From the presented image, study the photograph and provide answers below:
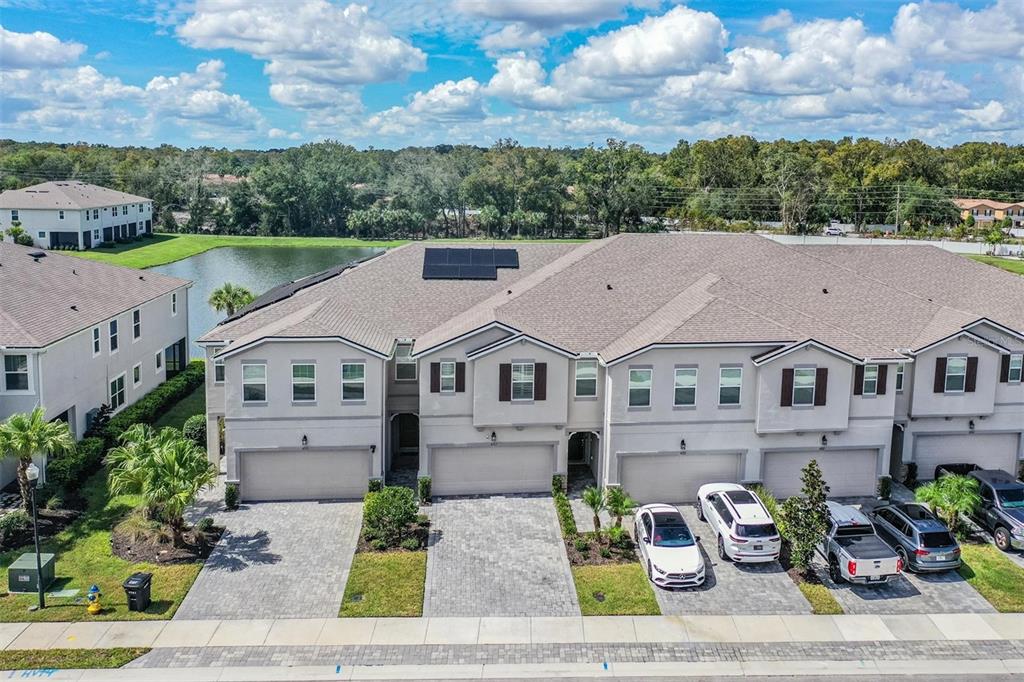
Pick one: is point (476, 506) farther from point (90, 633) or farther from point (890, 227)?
point (890, 227)

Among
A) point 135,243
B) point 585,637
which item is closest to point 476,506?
point 585,637

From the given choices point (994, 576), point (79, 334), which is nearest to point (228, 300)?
point (79, 334)

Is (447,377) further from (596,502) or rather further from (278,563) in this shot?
(278,563)

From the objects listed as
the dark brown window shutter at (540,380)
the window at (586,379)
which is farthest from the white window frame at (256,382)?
the window at (586,379)

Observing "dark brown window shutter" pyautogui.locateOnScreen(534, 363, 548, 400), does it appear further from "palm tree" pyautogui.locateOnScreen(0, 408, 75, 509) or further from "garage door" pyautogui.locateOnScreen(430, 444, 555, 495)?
"palm tree" pyautogui.locateOnScreen(0, 408, 75, 509)

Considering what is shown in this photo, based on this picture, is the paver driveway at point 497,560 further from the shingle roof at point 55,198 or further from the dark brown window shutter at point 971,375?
the shingle roof at point 55,198

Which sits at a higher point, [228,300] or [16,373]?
[228,300]

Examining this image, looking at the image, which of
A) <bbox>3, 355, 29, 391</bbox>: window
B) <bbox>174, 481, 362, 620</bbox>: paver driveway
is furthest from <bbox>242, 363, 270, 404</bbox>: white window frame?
<bbox>3, 355, 29, 391</bbox>: window
